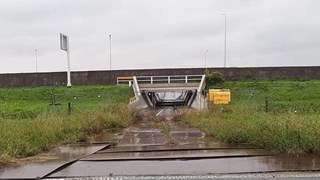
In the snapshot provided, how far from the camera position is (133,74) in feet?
159

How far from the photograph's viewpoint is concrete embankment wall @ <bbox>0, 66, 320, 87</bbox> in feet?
155

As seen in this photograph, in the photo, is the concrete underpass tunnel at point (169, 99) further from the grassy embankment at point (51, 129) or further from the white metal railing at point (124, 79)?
the grassy embankment at point (51, 129)

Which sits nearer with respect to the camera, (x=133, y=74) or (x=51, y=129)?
(x=51, y=129)

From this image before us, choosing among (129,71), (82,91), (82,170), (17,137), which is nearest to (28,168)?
(82,170)

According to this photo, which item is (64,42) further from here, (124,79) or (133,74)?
(133,74)

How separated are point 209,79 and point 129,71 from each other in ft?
32.5

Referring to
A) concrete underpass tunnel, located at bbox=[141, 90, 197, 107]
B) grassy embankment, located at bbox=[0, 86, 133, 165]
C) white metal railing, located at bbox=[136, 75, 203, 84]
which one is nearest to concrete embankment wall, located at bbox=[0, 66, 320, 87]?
white metal railing, located at bbox=[136, 75, 203, 84]

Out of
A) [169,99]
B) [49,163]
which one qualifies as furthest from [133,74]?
[49,163]

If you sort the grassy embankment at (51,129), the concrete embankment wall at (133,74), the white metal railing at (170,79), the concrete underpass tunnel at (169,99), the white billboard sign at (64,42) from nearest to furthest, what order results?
1. the grassy embankment at (51,129)
2. the white metal railing at (170,79)
3. the concrete embankment wall at (133,74)
4. the white billboard sign at (64,42)
5. the concrete underpass tunnel at (169,99)

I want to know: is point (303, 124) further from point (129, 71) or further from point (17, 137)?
point (129, 71)

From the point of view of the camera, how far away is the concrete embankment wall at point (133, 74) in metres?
47.3

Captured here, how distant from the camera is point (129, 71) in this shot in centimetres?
4866

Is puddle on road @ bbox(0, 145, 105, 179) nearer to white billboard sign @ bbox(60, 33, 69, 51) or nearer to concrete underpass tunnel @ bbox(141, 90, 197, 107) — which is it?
white billboard sign @ bbox(60, 33, 69, 51)

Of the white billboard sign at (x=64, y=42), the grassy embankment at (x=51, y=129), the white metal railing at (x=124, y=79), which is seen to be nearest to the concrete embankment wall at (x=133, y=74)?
the white metal railing at (x=124, y=79)
